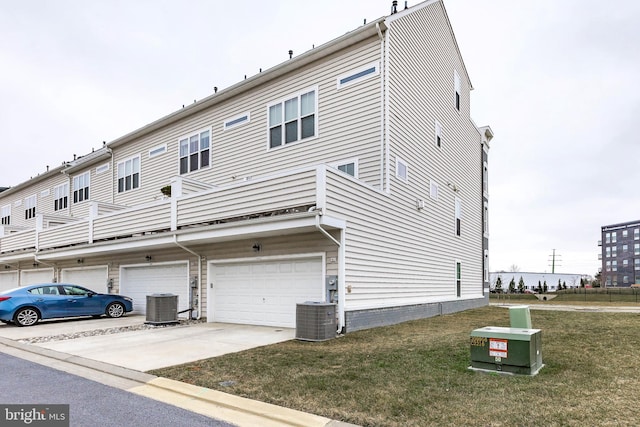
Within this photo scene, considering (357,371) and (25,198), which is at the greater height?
(25,198)

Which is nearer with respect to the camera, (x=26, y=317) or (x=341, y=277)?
(x=341, y=277)

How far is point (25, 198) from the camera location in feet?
92.7

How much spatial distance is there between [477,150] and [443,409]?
20588 millimetres

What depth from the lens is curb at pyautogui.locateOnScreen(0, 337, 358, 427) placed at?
4227 mm

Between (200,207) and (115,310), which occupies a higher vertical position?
(200,207)

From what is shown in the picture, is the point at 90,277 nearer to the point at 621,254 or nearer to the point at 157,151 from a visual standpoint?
the point at 157,151

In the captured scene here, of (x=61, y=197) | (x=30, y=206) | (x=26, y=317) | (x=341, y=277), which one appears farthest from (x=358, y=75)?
(x=30, y=206)

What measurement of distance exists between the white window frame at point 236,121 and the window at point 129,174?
6.21 metres

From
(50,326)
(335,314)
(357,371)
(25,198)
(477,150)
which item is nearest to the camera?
(357,371)

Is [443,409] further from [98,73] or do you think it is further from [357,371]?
[98,73]

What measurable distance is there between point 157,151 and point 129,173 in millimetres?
2535

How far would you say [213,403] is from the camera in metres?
4.82

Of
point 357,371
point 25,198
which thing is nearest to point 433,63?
point 357,371

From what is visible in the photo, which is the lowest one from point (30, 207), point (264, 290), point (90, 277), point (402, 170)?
point (90, 277)
